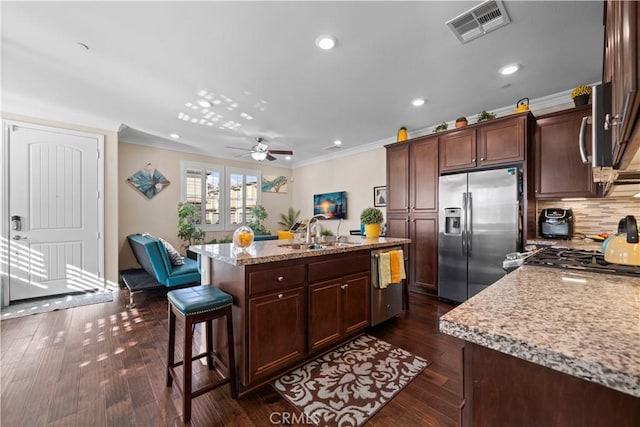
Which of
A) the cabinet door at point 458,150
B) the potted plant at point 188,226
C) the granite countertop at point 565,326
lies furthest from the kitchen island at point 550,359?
the potted plant at point 188,226

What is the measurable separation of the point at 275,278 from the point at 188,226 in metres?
4.10

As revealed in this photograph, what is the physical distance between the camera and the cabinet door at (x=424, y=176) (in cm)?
375

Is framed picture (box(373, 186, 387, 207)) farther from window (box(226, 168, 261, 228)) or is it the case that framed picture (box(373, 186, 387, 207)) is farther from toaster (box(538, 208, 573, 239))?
window (box(226, 168, 261, 228))

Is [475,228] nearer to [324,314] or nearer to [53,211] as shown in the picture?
[324,314]

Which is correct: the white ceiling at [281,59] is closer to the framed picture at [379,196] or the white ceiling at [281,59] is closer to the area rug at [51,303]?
the framed picture at [379,196]

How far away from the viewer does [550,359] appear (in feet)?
1.79

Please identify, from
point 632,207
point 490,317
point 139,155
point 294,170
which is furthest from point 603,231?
point 139,155

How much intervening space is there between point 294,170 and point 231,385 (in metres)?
6.23

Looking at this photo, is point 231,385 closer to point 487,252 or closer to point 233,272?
point 233,272

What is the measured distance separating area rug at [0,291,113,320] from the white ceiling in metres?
2.67

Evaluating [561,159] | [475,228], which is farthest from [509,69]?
[475,228]

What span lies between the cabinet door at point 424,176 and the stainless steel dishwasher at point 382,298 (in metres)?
1.16

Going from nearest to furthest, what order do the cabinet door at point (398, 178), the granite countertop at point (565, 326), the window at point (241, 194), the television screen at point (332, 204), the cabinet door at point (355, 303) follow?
the granite countertop at point (565, 326) → the cabinet door at point (355, 303) → the cabinet door at point (398, 178) → the television screen at point (332, 204) → the window at point (241, 194)

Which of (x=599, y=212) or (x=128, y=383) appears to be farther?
(x=599, y=212)
